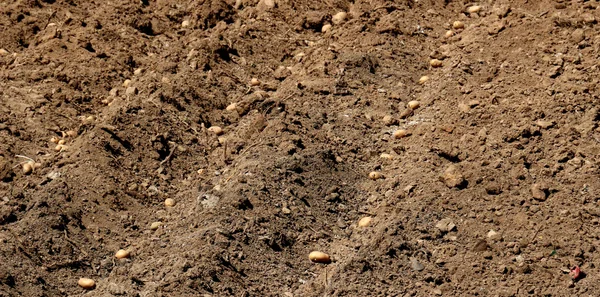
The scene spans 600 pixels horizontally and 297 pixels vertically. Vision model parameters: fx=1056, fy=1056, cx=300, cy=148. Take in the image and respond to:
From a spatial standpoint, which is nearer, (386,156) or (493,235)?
(493,235)

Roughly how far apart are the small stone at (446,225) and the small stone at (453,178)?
0.20 m

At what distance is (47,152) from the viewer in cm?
516

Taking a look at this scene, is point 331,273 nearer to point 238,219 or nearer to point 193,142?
point 238,219

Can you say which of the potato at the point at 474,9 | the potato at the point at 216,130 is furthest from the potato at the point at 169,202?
the potato at the point at 474,9

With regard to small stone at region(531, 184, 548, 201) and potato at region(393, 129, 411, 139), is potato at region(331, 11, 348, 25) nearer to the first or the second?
potato at region(393, 129, 411, 139)

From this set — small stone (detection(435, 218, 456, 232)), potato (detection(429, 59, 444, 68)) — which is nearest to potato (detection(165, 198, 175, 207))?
small stone (detection(435, 218, 456, 232))

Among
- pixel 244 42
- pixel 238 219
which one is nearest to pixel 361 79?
pixel 244 42

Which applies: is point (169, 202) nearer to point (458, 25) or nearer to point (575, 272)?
point (575, 272)

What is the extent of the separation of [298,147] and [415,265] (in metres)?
0.93

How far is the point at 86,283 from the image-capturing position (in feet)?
14.4

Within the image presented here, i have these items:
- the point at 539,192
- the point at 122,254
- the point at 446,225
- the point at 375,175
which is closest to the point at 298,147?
the point at 375,175

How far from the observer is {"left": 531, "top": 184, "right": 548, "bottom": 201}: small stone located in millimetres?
4453

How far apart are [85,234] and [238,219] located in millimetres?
687

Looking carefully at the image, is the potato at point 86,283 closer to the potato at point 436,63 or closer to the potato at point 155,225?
the potato at point 155,225
